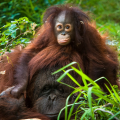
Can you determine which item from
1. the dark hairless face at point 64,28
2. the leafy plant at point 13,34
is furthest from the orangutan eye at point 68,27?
the leafy plant at point 13,34

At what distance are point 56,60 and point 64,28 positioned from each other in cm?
44

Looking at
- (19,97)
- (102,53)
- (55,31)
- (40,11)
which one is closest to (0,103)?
(19,97)

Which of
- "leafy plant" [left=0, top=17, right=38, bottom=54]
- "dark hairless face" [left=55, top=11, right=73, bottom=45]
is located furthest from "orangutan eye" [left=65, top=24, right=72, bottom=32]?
"leafy plant" [left=0, top=17, right=38, bottom=54]

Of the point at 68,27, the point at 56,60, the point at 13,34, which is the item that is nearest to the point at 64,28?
the point at 68,27

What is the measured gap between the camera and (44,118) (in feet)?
9.22

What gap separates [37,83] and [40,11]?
272 centimetres

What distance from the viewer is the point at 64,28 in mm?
3221

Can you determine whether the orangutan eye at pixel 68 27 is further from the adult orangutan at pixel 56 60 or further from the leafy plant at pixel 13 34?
the leafy plant at pixel 13 34

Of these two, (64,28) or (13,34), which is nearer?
(64,28)

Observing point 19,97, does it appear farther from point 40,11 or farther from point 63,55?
point 40,11

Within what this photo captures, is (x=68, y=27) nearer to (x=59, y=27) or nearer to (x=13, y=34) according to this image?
(x=59, y=27)

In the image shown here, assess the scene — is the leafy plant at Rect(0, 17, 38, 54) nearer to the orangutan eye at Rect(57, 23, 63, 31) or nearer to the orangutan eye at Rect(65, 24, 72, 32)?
the orangutan eye at Rect(57, 23, 63, 31)

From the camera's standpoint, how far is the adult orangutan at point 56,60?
3096mm

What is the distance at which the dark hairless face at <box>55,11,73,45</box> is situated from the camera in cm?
313
